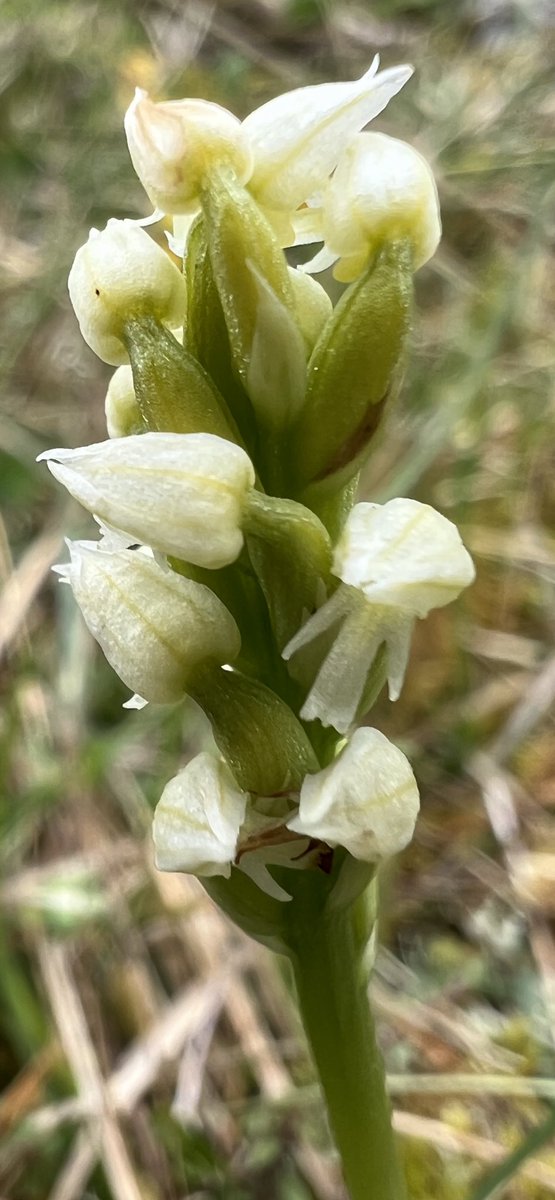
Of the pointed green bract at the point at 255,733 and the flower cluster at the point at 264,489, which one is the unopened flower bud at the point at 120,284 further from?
the pointed green bract at the point at 255,733

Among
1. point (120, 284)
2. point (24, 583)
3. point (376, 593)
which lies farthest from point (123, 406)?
point (24, 583)

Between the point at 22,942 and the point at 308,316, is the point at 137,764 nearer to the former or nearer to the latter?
the point at 22,942

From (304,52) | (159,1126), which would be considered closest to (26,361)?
(304,52)

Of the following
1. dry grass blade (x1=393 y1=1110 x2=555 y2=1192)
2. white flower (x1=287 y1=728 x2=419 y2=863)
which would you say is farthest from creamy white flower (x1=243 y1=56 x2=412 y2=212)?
dry grass blade (x1=393 y1=1110 x2=555 y2=1192)

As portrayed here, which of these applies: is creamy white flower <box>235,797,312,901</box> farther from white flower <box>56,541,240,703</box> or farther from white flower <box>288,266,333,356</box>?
white flower <box>288,266,333,356</box>

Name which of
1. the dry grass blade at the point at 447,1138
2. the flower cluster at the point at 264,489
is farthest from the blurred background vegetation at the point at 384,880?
the flower cluster at the point at 264,489

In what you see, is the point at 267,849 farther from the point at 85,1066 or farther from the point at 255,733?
the point at 85,1066

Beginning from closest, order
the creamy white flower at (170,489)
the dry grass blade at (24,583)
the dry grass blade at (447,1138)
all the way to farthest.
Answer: the creamy white flower at (170,489)
the dry grass blade at (447,1138)
the dry grass blade at (24,583)

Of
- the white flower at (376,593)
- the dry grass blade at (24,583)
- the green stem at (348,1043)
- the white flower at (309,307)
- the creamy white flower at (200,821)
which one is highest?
the white flower at (309,307)
